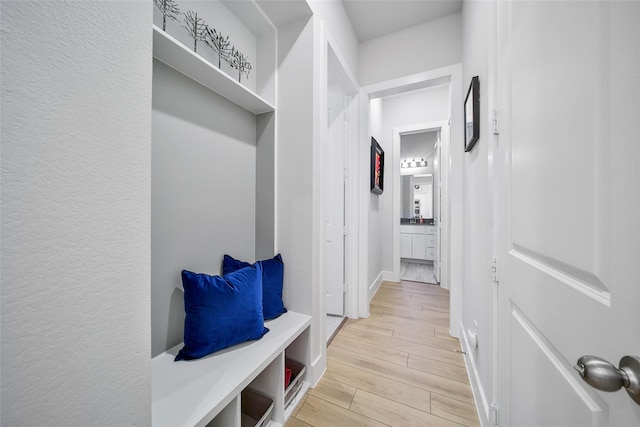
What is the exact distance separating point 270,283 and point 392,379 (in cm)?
102

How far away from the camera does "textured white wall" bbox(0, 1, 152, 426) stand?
1.29 feet

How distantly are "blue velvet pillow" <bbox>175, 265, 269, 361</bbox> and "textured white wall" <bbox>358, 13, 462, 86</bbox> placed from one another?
7.76 ft

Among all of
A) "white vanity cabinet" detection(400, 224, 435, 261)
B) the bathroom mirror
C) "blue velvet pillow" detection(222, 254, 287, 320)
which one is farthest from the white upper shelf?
the bathroom mirror

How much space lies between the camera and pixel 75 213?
18.3 inches

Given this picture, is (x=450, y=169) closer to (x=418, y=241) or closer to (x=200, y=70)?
(x=200, y=70)

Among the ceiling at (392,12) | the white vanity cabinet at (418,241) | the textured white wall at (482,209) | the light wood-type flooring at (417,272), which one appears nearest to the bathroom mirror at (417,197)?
the white vanity cabinet at (418,241)

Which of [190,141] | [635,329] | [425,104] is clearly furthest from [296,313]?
[425,104]

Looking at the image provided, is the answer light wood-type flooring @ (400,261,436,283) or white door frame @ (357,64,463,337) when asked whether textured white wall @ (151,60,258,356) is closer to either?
white door frame @ (357,64,463,337)

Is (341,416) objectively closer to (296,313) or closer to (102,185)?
(296,313)

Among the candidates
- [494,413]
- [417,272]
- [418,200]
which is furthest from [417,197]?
[494,413]

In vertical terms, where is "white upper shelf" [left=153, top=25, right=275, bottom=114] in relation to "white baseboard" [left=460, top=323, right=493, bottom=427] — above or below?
above

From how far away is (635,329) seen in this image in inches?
14.2

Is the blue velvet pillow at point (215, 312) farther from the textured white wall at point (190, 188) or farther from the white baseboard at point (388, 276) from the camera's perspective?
the white baseboard at point (388, 276)

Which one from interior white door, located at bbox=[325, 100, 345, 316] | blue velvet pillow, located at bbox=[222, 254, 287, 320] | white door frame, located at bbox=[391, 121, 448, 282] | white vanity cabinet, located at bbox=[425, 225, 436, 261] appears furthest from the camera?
white vanity cabinet, located at bbox=[425, 225, 436, 261]
